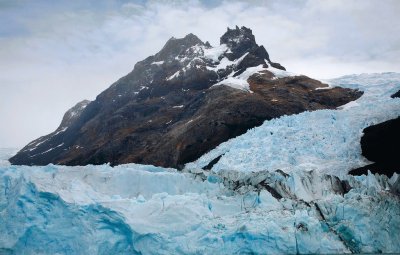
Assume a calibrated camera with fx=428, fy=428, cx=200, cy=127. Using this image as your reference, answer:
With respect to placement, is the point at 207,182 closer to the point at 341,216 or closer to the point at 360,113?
the point at 341,216

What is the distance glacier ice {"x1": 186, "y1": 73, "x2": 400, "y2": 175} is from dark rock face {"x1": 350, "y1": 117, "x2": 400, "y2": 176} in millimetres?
718

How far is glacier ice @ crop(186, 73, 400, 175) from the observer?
26.7 metres

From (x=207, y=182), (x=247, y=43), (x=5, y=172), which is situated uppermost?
(x=247, y=43)

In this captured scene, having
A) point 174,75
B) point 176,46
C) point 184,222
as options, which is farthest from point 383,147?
point 176,46

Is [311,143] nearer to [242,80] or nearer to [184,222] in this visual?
[184,222]

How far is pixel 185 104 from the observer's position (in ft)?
187

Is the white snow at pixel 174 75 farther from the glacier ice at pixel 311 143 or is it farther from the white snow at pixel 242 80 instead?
the glacier ice at pixel 311 143

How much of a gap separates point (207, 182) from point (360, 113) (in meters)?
16.5

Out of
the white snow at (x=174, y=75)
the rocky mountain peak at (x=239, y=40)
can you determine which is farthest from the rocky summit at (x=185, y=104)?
the white snow at (x=174, y=75)

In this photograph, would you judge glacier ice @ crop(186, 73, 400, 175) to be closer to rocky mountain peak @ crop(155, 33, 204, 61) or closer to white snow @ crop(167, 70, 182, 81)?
white snow @ crop(167, 70, 182, 81)

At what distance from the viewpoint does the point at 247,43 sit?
2591 inches

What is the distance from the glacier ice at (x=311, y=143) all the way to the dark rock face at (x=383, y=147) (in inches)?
28.3

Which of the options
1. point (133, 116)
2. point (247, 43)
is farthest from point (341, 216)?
point (247, 43)

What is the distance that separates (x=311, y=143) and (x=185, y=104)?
1162 inches
